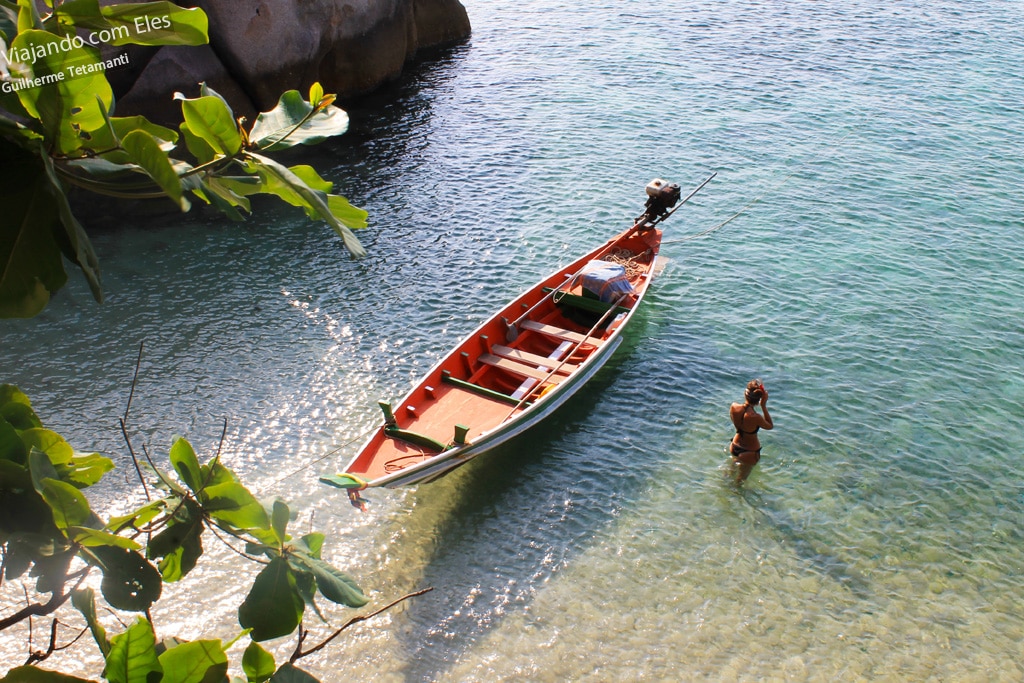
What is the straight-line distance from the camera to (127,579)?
326cm

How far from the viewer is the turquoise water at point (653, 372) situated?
10.8 meters

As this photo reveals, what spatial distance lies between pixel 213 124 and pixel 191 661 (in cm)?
192

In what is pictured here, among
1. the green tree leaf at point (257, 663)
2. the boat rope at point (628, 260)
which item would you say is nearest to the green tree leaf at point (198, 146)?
the green tree leaf at point (257, 663)

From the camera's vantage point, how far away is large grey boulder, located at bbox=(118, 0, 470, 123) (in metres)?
22.0

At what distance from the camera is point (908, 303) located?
17469 mm

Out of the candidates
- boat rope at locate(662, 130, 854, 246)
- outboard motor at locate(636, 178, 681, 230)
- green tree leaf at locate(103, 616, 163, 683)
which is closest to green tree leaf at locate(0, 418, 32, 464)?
green tree leaf at locate(103, 616, 163, 683)

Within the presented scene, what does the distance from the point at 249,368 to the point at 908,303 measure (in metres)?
13.0

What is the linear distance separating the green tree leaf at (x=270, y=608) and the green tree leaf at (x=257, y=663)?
135 millimetres

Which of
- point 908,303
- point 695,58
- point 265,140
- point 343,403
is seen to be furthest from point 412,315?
point 695,58

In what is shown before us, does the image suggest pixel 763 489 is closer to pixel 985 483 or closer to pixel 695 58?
pixel 985 483

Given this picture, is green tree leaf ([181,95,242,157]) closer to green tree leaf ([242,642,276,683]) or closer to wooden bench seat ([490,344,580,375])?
green tree leaf ([242,642,276,683])

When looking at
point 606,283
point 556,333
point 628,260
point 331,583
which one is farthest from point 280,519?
point 628,260

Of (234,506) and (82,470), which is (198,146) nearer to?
(234,506)

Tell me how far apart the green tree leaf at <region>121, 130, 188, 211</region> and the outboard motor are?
16.3 m
